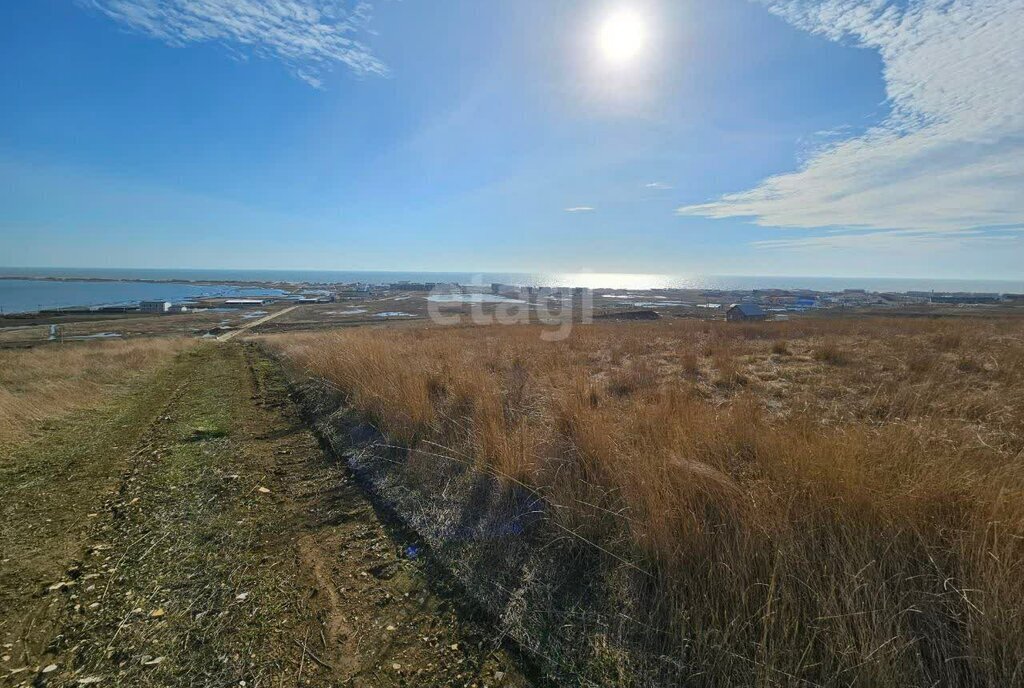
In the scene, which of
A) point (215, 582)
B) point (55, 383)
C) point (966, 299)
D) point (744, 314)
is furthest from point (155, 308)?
point (966, 299)

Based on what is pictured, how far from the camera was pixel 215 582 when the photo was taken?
3223 mm

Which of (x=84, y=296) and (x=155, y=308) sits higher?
(x=155, y=308)

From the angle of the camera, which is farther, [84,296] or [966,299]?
[84,296]

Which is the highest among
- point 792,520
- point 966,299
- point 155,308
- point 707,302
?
point 792,520

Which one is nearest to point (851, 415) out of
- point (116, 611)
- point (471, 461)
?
point (471, 461)

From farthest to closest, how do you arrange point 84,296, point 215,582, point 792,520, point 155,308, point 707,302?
point 84,296
point 707,302
point 155,308
point 215,582
point 792,520

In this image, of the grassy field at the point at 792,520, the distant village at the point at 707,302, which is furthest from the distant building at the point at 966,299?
the grassy field at the point at 792,520

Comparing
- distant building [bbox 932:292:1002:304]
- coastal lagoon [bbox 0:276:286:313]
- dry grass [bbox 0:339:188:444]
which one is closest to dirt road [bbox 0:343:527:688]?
dry grass [bbox 0:339:188:444]

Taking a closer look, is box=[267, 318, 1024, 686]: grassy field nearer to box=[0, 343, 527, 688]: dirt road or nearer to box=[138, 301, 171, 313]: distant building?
box=[0, 343, 527, 688]: dirt road

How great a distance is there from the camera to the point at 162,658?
2.52 meters

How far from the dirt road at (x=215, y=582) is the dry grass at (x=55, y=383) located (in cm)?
195

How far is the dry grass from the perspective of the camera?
24.0 ft

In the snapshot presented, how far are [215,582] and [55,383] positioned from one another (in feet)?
38.0

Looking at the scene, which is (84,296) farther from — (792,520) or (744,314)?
(792,520)
